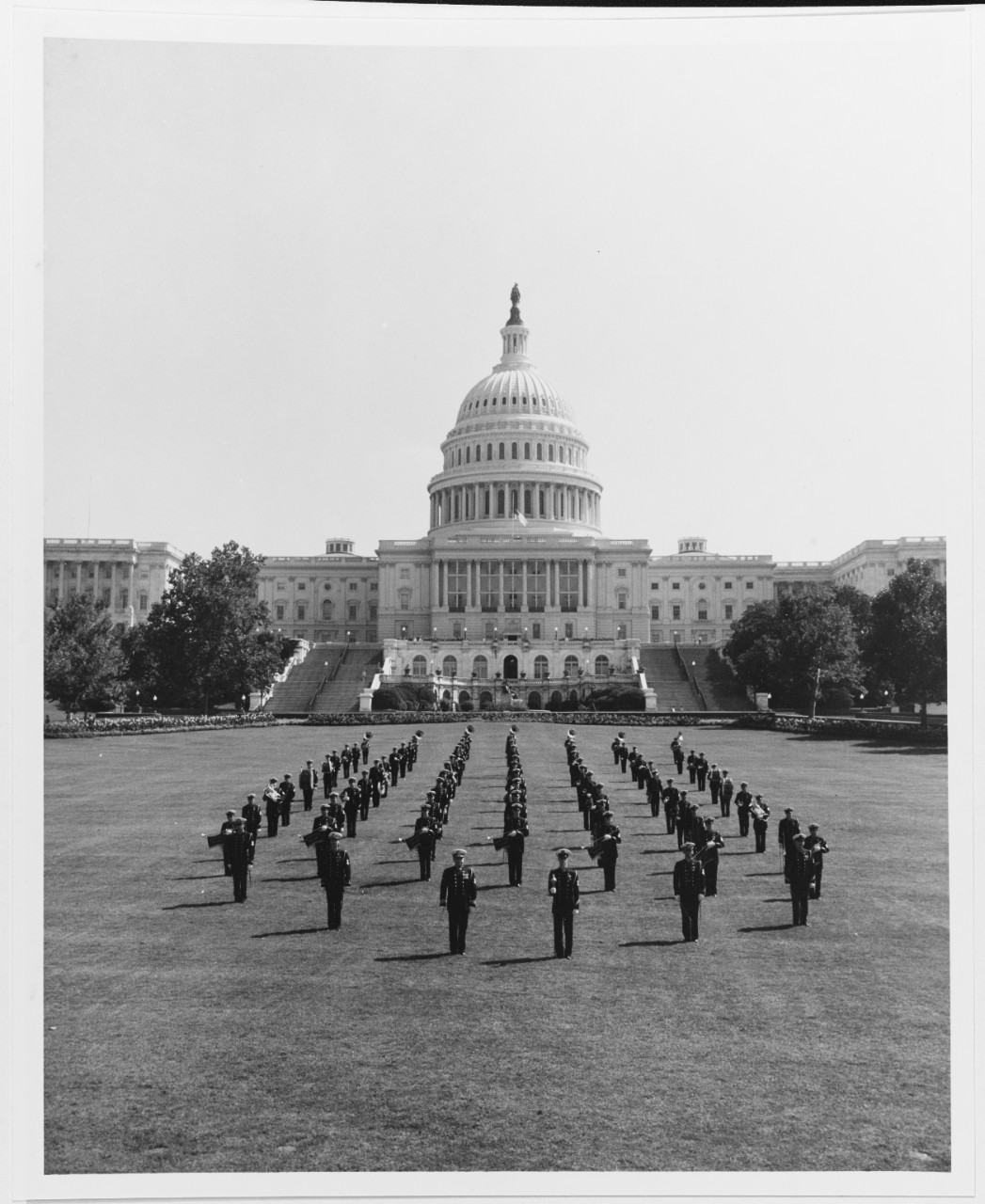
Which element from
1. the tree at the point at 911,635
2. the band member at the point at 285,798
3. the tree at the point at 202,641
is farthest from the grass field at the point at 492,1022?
the tree at the point at 202,641

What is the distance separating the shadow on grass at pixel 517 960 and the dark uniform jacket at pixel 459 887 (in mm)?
980

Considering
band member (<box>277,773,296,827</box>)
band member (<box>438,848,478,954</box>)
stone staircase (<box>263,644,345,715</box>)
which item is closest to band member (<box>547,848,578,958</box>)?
band member (<box>438,848,478,954</box>)

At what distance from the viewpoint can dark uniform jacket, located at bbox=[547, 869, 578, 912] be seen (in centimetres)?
1948

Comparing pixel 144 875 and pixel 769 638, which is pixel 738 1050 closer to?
pixel 144 875

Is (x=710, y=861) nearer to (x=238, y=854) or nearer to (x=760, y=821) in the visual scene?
(x=760, y=821)

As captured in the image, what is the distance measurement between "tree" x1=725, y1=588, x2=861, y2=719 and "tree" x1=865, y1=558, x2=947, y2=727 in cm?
859

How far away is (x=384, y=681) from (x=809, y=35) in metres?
87.4

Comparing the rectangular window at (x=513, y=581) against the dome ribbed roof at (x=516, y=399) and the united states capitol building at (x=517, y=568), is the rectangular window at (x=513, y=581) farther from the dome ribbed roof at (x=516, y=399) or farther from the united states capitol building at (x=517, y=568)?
the dome ribbed roof at (x=516, y=399)

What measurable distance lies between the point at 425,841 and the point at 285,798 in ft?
26.6

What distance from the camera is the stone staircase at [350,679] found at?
9456cm

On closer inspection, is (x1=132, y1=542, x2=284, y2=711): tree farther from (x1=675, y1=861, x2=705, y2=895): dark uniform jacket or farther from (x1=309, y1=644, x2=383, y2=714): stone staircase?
(x1=675, y1=861, x2=705, y2=895): dark uniform jacket

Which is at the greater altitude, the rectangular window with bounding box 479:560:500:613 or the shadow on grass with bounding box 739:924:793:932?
the rectangular window with bounding box 479:560:500:613

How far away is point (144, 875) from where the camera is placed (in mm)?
25969

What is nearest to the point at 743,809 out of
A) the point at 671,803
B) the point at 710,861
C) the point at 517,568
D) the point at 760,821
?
the point at 671,803
